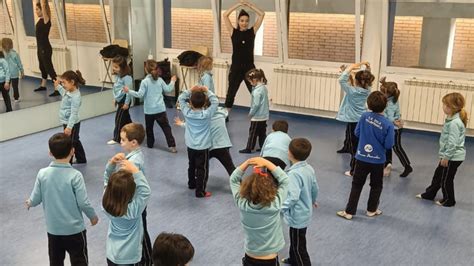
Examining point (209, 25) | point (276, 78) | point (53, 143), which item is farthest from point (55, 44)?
point (53, 143)

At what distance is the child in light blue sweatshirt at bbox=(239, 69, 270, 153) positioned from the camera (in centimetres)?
601

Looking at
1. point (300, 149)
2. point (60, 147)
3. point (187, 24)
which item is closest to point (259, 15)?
point (187, 24)

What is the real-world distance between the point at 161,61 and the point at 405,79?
4.23 m

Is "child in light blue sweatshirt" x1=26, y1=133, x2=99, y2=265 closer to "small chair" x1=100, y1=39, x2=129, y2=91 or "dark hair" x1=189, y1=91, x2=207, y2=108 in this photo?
"dark hair" x1=189, y1=91, x2=207, y2=108

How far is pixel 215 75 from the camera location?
8875 mm

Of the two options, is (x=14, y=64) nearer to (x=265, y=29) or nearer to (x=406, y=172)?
(x=265, y=29)

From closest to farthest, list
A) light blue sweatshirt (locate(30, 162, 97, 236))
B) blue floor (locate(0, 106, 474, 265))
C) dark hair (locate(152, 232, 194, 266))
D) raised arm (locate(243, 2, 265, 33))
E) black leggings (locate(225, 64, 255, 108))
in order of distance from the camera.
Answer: dark hair (locate(152, 232, 194, 266))
light blue sweatshirt (locate(30, 162, 97, 236))
blue floor (locate(0, 106, 474, 265))
raised arm (locate(243, 2, 265, 33))
black leggings (locate(225, 64, 255, 108))

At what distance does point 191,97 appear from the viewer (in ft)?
15.4

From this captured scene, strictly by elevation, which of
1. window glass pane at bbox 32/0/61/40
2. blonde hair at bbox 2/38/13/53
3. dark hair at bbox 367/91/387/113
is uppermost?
window glass pane at bbox 32/0/61/40

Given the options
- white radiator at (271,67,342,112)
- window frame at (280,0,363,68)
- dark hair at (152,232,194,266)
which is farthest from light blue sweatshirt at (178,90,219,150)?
window frame at (280,0,363,68)

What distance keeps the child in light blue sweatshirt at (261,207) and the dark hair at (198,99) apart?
1737 millimetres

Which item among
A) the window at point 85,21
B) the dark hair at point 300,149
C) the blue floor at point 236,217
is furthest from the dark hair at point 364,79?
the window at point 85,21

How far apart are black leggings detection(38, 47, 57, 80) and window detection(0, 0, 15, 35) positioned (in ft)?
1.84

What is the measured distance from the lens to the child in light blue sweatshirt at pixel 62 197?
9.84ft
